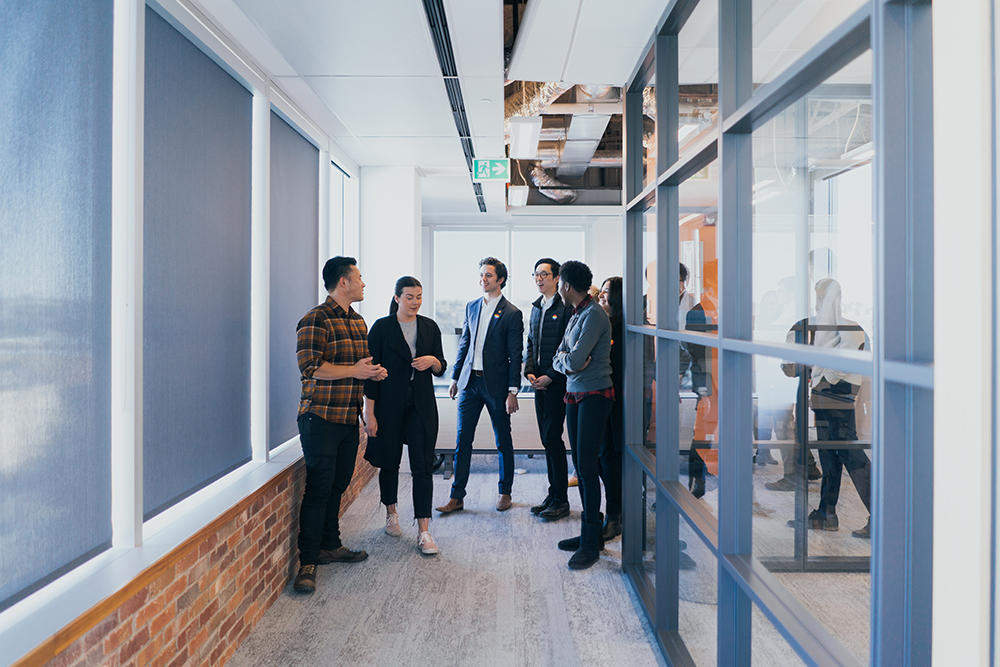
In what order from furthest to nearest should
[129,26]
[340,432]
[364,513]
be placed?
[364,513] < [340,432] < [129,26]

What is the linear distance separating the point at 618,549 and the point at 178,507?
8.03 feet

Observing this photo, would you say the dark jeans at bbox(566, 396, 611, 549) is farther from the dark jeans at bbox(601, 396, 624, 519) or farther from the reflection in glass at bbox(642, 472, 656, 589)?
the dark jeans at bbox(601, 396, 624, 519)

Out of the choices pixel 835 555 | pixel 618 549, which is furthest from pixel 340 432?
pixel 835 555

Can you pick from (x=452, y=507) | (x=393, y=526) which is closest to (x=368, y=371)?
(x=393, y=526)

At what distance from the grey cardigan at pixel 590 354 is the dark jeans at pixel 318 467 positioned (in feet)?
3.91

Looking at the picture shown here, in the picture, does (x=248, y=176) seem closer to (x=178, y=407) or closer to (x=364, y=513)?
(x=178, y=407)

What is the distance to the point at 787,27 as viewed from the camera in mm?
1436

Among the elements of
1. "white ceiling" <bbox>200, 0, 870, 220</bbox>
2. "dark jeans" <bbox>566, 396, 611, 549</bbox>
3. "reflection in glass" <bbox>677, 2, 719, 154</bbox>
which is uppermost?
"white ceiling" <bbox>200, 0, 870, 220</bbox>

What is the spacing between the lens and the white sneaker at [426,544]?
12.0 ft

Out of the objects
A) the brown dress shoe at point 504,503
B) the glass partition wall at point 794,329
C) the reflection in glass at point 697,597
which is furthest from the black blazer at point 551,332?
the reflection in glass at point 697,597

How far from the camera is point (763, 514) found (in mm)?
1720

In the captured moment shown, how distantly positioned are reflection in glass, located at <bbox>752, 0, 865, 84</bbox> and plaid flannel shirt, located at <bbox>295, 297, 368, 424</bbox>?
226cm

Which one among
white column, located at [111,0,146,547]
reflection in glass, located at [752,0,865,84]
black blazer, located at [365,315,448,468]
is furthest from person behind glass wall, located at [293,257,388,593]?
reflection in glass, located at [752,0,865,84]

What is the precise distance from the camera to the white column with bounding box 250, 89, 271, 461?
3.41 meters
